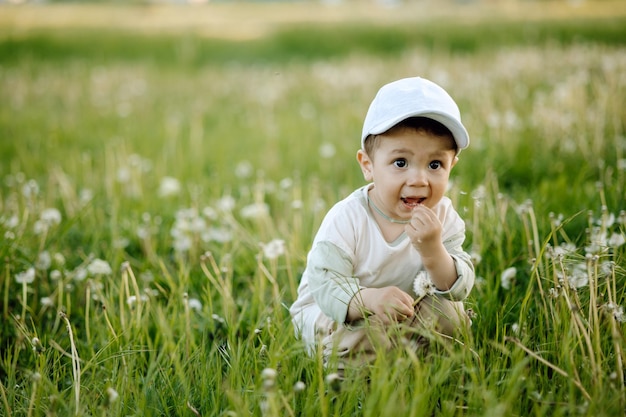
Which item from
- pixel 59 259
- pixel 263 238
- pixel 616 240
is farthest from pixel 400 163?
pixel 59 259

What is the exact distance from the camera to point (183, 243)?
3.38m

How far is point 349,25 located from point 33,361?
19278 millimetres

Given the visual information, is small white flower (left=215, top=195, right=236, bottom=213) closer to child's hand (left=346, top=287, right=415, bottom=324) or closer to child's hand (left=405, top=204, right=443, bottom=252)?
child's hand (left=346, top=287, right=415, bottom=324)

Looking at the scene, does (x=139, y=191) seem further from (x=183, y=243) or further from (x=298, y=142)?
(x=298, y=142)

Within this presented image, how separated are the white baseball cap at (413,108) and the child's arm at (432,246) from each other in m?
0.30

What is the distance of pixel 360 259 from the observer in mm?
2156

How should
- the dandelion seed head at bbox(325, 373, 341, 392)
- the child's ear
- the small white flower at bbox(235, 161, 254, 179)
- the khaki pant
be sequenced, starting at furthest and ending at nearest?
the small white flower at bbox(235, 161, 254, 179) → the child's ear → the khaki pant → the dandelion seed head at bbox(325, 373, 341, 392)

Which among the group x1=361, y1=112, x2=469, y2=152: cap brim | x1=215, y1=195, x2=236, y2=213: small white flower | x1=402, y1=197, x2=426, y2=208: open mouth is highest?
x1=361, y1=112, x2=469, y2=152: cap brim

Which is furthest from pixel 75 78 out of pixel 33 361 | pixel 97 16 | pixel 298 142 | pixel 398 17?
pixel 97 16

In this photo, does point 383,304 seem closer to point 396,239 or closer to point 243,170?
point 396,239

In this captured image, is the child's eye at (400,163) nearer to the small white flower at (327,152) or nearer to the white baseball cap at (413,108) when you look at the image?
the white baseball cap at (413,108)

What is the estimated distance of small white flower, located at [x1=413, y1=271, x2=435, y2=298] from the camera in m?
2.03

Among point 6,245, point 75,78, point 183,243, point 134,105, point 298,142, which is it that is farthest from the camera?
point 75,78

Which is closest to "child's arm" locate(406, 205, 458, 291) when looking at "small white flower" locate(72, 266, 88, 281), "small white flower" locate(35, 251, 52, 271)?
"small white flower" locate(72, 266, 88, 281)
